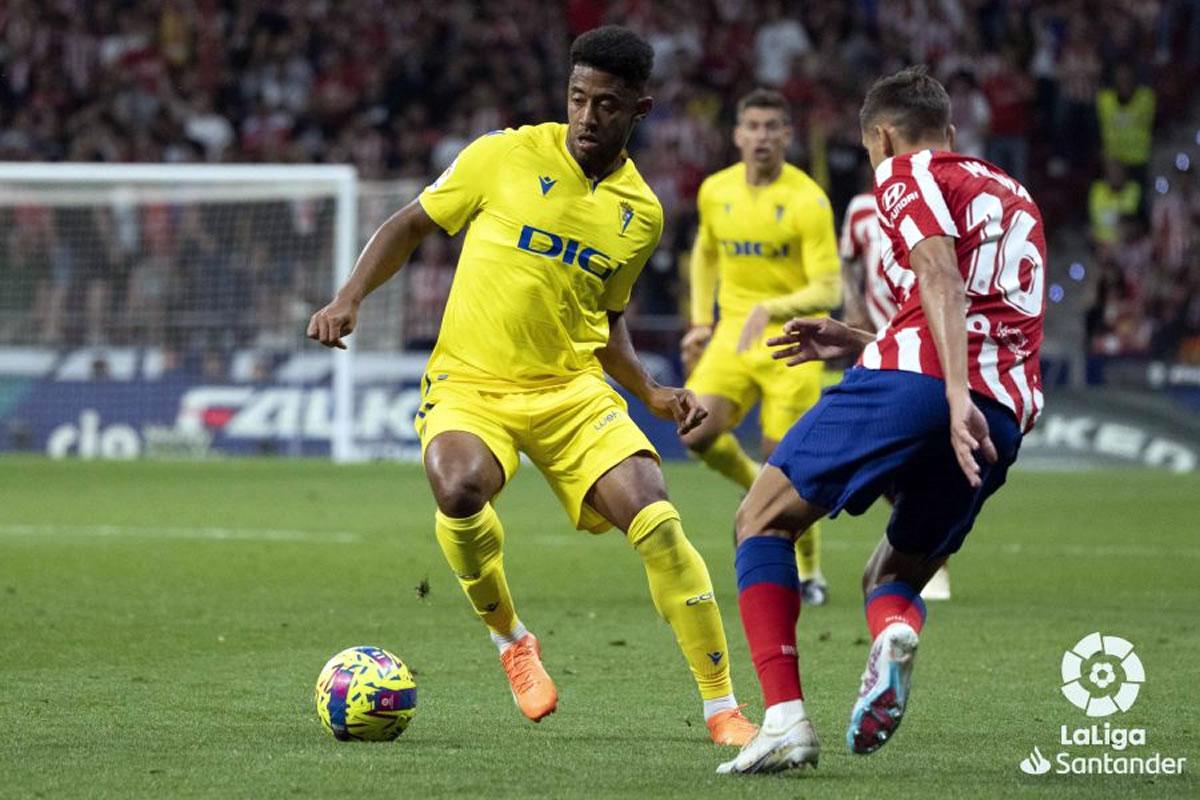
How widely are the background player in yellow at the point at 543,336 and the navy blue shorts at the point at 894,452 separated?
835 millimetres

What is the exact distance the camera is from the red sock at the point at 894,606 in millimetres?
5793

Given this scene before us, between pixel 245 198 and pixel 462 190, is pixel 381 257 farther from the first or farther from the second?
pixel 245 198

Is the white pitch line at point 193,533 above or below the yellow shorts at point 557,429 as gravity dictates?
below

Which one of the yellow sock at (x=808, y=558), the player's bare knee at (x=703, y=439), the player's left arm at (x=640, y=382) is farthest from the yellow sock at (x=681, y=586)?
the player's bare knee at (x=703, y=439)

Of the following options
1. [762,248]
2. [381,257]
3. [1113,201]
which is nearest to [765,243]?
[762,248]

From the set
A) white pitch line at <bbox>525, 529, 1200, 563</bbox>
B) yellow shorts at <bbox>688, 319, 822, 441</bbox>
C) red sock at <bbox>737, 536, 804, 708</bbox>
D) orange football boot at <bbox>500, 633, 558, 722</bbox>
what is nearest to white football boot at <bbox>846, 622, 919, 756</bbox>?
red sock at <bbox>737, 536, 804, 708</bbox>

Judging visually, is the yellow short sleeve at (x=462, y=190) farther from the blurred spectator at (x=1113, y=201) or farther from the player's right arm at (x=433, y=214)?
the blurred spectator at (x=1113, y=201)

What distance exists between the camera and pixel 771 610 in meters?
5.77

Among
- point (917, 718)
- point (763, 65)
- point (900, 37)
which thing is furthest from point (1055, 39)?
point (917, 718)

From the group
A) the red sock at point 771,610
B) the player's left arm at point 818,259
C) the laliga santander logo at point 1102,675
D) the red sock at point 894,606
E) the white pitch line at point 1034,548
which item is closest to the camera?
the red sock at point 771,610

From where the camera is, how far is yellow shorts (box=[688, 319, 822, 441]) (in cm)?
1134

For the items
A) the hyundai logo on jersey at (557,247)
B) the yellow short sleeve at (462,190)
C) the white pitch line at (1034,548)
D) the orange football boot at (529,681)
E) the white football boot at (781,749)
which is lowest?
the white pitch line at (1034,548)

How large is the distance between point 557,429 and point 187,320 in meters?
15.1

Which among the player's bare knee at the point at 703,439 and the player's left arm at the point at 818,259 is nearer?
the player's bare knee at the point at 703,439
